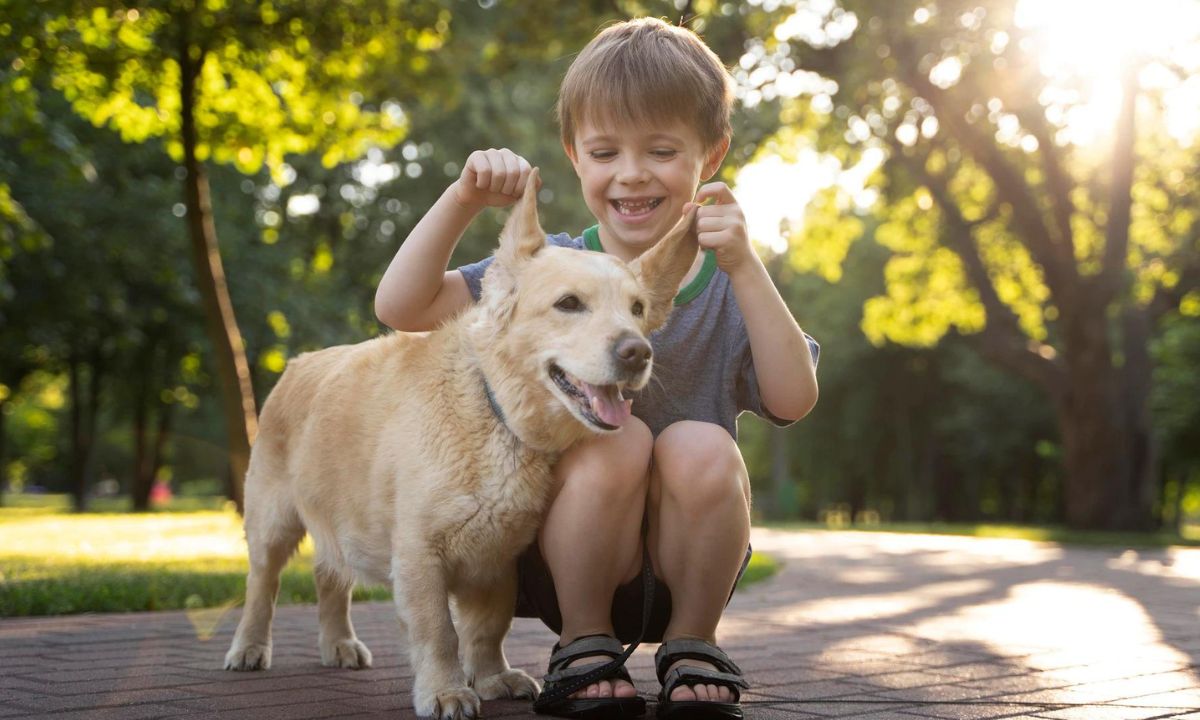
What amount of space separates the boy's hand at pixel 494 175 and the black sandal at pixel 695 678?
1.37m

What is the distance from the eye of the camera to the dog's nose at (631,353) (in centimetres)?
305

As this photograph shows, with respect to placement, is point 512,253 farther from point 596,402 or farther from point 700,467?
point 700,467

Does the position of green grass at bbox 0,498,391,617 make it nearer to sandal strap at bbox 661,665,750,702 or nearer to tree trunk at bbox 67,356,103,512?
sandal strap at bbox 661,665,750,702

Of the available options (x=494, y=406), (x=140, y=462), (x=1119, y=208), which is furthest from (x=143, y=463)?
(x=494, y=406)

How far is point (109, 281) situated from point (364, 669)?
2016 cm

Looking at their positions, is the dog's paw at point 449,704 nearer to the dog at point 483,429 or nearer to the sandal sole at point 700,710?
the dog at point 483,429

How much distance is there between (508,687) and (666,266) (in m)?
1.40

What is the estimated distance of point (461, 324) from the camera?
12.0 feet

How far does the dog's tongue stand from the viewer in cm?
319

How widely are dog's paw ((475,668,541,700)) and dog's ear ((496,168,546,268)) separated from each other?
1304 millimetres

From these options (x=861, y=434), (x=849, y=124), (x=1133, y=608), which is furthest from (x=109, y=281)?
(x=861, y=434)

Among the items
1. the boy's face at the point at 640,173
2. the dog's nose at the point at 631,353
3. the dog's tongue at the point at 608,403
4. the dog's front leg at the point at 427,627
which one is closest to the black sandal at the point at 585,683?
the dog's front leg at the point at 427,627

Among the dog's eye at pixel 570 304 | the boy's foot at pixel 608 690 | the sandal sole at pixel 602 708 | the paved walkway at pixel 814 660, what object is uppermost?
the dog's eye at pixel 570 304

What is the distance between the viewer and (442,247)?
3.68 metres
